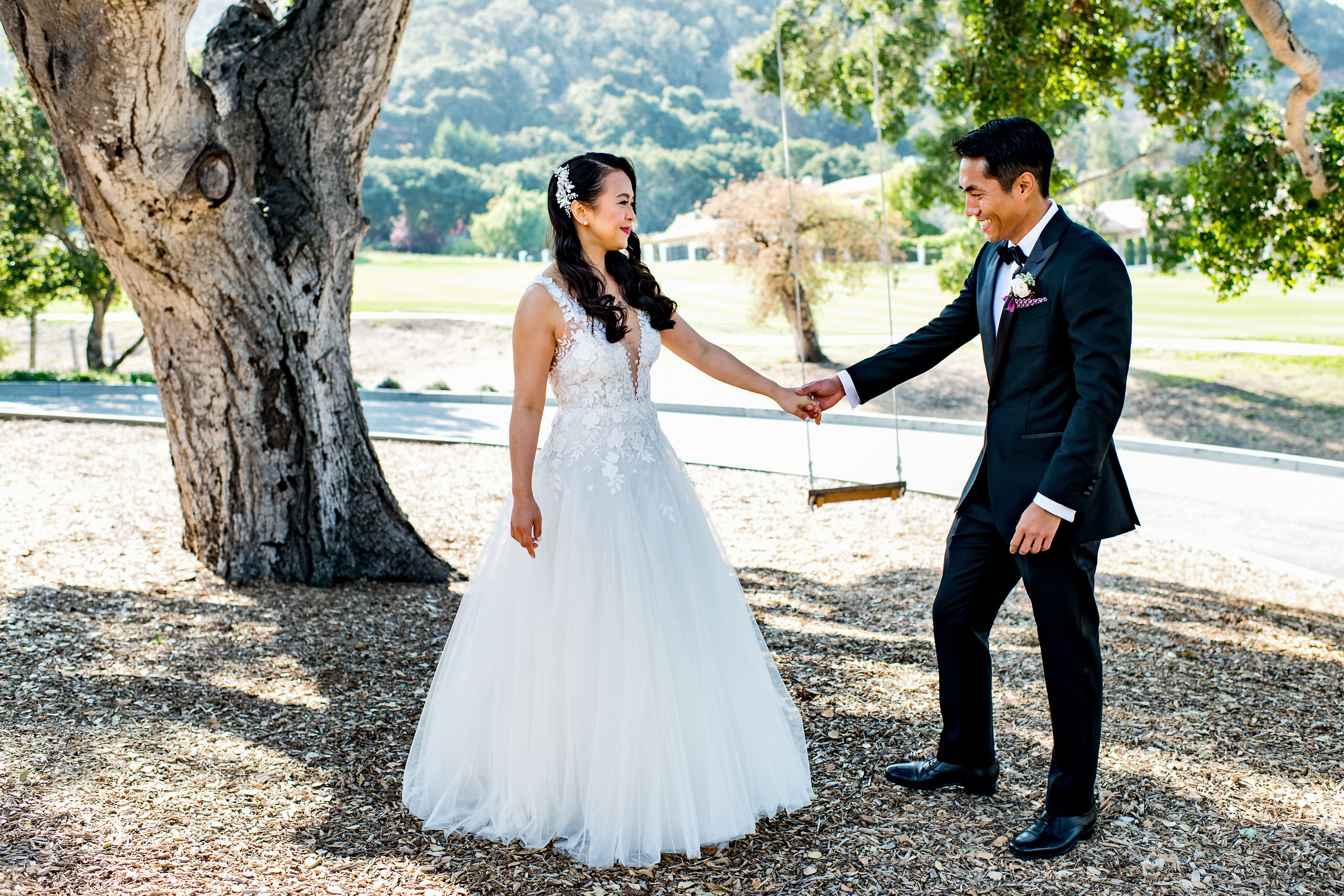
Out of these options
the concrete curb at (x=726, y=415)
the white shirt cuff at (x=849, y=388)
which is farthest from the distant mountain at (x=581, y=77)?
the white shirt cuff at (x=849, y=388)

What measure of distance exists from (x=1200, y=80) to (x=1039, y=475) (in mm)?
6419

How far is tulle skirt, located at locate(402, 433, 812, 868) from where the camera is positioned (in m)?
2.91

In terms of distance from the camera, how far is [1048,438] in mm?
2979

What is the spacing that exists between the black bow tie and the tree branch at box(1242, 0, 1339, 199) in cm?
435

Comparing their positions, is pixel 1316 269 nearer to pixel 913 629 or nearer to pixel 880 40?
pixel 913 629

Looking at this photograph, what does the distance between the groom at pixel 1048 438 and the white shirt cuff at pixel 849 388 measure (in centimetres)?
54

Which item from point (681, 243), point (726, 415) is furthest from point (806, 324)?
point (681, 243)

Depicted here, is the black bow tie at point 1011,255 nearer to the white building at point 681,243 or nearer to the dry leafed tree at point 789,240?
the dry leafed tree at point 789,240

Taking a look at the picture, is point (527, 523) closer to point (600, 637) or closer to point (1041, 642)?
point (600, 637)

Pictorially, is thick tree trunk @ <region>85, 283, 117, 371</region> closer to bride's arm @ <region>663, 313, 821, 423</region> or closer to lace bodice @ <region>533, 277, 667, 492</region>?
bride's arm @ <region>663, 313, 821, 423</region>

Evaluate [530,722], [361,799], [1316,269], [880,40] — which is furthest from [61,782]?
[880,40]

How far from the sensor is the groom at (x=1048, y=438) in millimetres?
2809

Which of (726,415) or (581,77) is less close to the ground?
(581,77)

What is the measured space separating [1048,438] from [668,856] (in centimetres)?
158
